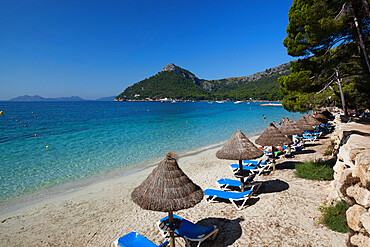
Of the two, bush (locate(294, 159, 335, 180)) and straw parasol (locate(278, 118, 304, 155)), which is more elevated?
straw parasol (locate(278, 118, 304, 155))

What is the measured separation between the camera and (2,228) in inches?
267

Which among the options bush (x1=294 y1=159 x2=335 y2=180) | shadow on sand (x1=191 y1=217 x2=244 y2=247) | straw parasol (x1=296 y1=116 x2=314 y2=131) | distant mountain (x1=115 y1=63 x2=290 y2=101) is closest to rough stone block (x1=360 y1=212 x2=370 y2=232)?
shadow on sand (x1=191 y1=217 x2=244 y2=247)

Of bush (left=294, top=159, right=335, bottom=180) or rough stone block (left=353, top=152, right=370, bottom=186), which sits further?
bush (left=294, top=159, right=335, bottom=180)

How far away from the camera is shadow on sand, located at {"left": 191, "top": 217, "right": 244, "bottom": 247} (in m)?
4.86

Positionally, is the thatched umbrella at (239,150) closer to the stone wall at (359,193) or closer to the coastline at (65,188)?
the stone wall at (359,193)

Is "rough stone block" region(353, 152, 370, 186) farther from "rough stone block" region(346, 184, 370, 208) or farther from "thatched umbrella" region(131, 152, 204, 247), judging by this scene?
"thatched umbrella" region(131, 152, 204, 247)

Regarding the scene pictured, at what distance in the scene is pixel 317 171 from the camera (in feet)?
25.7

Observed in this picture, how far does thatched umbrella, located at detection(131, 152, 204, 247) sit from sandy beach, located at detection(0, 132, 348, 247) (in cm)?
175

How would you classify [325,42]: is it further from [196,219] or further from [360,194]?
[196,219]

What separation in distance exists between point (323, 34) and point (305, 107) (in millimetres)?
9237

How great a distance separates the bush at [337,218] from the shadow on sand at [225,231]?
2092 mm

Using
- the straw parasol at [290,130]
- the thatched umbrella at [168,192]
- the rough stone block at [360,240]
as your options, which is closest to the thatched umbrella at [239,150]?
the thatched umbrella at [168,192]

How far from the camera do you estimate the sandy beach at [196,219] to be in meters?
4.84

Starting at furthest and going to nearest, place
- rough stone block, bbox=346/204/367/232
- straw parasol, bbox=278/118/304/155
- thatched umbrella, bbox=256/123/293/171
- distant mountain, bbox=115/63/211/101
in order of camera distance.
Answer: distant mountain, bbox=115/63/211/101 → straw parasol, bbox=278/118/304/155 → thatched umbrella, bbox=256/123/293/171 → rough stone block, bbox=346/204/367/232
